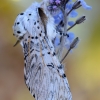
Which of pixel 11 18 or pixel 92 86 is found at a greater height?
pixel 11 18

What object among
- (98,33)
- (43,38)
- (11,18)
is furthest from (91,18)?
(43,38)

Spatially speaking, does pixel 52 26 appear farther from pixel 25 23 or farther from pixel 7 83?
pixel 7 83

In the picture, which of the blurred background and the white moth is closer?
the white moth

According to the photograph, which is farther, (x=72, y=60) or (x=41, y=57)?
(x=72, y=60)

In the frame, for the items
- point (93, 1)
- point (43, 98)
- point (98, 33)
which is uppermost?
point (93, 1)
